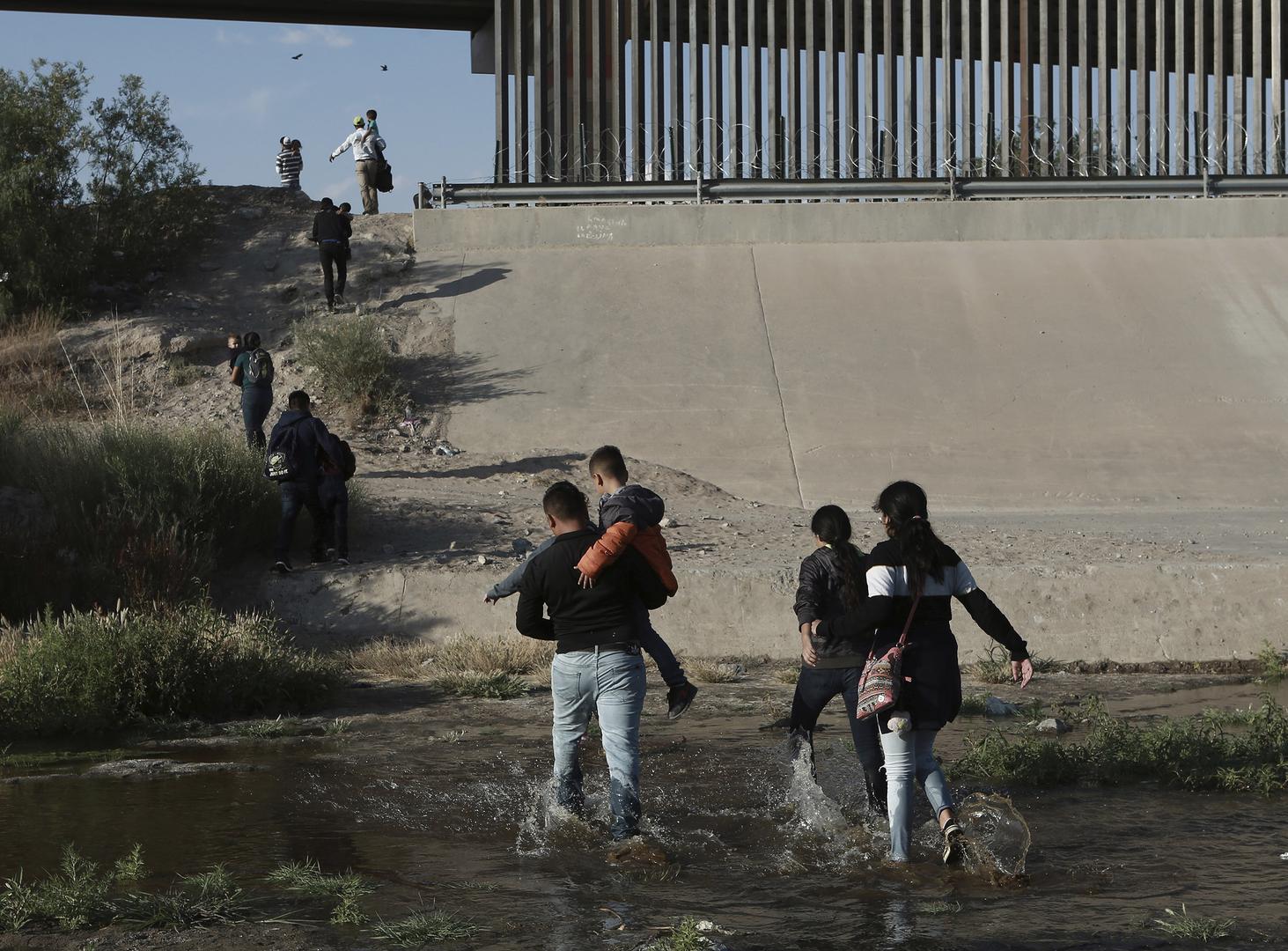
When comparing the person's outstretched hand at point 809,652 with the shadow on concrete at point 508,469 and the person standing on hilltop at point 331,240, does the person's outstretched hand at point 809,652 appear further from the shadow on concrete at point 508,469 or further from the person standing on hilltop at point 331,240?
the person standing on hilltop at point 331,240

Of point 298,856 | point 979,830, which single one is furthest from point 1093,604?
point 298,856

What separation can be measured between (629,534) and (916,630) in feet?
4.08

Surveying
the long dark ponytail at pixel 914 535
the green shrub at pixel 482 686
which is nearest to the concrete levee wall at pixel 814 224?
the green shrub at pixel 482 686

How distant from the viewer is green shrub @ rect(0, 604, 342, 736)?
8.65m

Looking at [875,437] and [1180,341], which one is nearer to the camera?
[875,437]

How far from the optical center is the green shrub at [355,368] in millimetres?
17859

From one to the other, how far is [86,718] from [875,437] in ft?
35.2

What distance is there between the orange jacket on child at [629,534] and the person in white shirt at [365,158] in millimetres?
18956

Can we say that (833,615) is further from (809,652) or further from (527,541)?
(527,541)

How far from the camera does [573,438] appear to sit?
17234mm

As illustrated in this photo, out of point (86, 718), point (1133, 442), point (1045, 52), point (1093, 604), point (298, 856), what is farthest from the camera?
point (1045, 52)

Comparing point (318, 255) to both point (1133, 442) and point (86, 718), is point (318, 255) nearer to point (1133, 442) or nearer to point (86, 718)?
point (1133, 442)

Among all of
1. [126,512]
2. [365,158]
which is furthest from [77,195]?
[126,512]

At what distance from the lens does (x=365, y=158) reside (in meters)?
24.3
